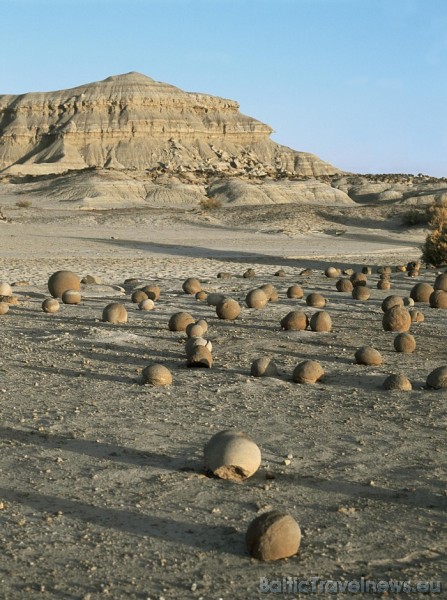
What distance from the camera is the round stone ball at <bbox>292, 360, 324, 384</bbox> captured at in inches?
340

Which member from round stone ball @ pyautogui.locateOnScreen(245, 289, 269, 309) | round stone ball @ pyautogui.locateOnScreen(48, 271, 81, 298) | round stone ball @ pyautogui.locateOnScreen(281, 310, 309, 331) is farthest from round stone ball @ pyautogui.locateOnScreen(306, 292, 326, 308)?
round stone ball @ pyautogui.locateOnScreen(48, 271, 81, 298)

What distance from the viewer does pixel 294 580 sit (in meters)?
4.45

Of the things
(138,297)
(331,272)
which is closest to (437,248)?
(331,272)

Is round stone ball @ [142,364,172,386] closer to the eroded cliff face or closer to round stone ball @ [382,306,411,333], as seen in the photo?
round stone ball @ [382,306,411,333]

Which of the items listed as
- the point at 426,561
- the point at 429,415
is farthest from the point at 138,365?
the point at 426,561

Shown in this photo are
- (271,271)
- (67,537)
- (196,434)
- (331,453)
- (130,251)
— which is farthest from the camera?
A: (130,251)

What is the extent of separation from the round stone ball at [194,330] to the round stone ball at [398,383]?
9.81ft

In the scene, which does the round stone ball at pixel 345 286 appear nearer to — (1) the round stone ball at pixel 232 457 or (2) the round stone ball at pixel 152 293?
(2) the round stone ball at pixel 152 293

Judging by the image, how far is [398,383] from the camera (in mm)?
8352

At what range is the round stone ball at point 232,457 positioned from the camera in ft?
18.8

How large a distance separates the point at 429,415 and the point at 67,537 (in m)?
3.64

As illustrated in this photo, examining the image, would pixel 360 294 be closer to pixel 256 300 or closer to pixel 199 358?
pixel 256 300

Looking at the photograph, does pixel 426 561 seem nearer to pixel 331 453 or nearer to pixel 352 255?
pixel 331 453

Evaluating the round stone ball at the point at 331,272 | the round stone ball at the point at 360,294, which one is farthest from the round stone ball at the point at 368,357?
the round stone ball at the point at 331,272
